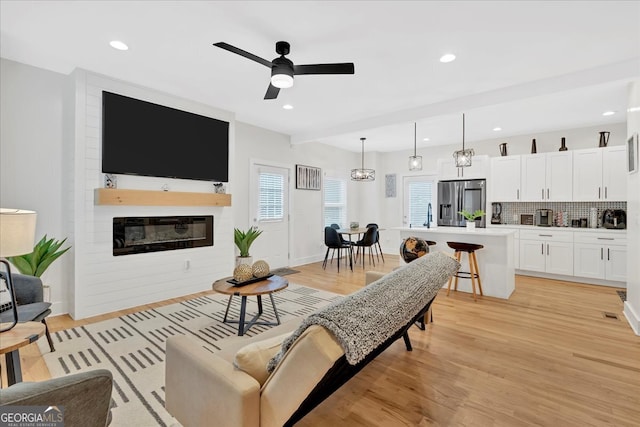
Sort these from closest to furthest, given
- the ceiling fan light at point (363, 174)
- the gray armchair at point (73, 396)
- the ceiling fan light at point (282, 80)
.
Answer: the gray armchair at point (73, 396), the ceiling fan light at point (282, 80), the ceiling fan light at point (363, 174)

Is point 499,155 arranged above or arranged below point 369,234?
above

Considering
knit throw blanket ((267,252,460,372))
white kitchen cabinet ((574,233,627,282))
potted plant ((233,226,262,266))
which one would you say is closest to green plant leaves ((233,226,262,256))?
potted plant ((233,226,262,266))

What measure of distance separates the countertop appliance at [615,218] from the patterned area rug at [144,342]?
4721 mm

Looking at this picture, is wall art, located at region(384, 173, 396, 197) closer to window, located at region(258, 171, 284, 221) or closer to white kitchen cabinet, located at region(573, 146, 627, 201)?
window, located at region(258, 171, 284, 221)

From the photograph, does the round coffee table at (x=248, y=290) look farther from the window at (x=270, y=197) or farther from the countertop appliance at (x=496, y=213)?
the countertop appliance at (x=496, y=213)

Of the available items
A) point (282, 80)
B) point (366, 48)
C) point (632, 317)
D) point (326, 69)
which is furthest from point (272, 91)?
point (632, 317)

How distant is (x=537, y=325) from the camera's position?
3373 millimetres

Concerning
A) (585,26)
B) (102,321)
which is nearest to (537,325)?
(585,26)

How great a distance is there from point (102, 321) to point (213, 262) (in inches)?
64.2

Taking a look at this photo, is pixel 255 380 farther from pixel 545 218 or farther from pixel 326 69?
pixel 545 218

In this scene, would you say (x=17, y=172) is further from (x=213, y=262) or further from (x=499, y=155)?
(x=499, y=155)

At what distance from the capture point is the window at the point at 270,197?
19.2ft

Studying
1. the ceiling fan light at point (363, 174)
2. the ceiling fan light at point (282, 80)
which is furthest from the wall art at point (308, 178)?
the ceiling fan light at point (282, 80)

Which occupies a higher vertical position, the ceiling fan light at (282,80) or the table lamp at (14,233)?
the ceiling fan light at (282,80)
